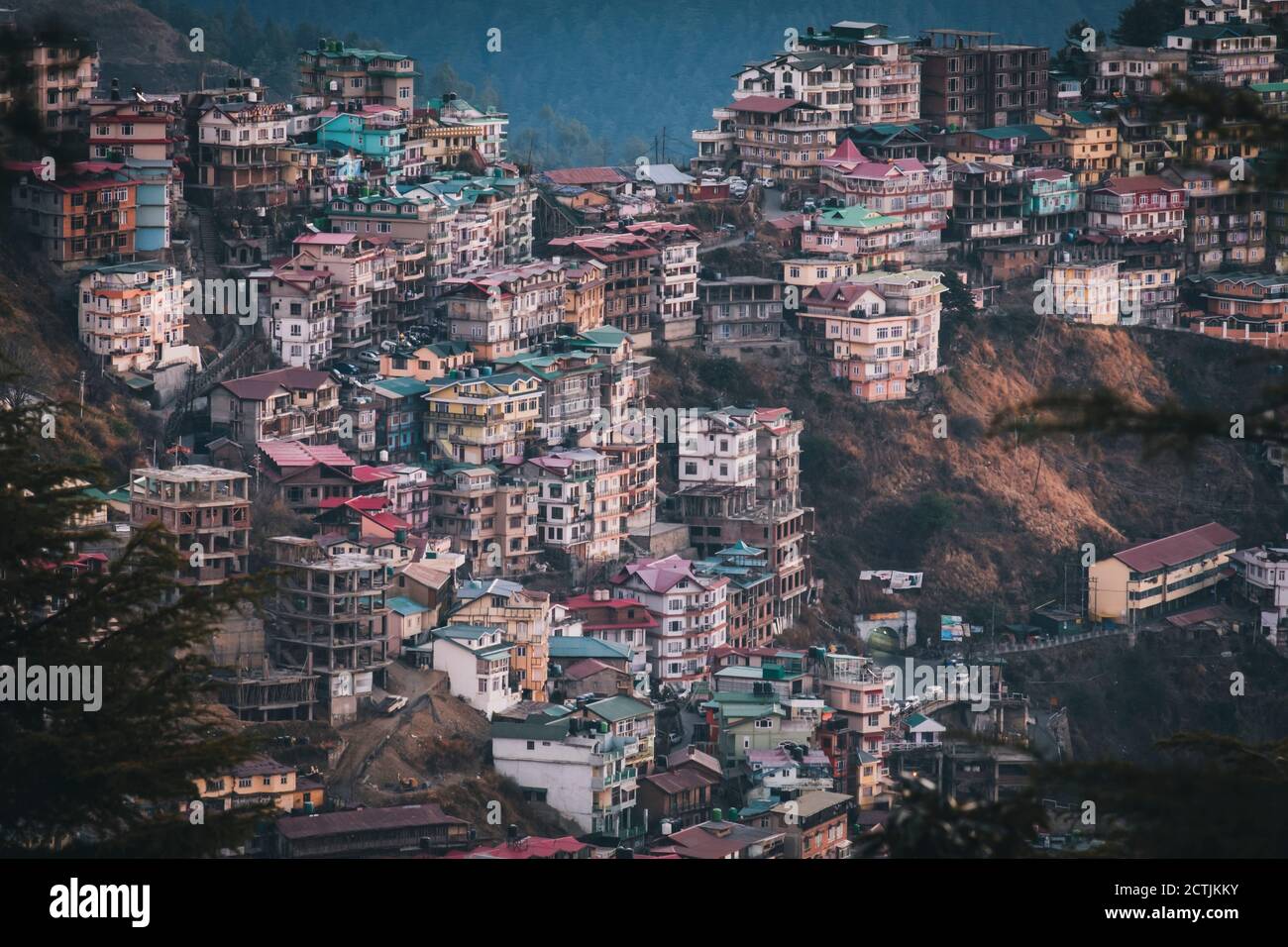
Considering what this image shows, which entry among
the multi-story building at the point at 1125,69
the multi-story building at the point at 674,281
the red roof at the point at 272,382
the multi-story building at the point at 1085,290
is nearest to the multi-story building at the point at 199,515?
the red roof at the point at 272,382

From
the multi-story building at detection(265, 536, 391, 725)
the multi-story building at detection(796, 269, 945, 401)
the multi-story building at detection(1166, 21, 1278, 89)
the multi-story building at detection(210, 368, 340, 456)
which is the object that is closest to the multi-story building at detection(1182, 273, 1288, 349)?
the multi-story building at detection(1166, 21, 1278, 89)

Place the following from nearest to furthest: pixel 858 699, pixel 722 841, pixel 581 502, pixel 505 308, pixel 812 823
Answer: pixel 722 841
pixel 812 823
pixel 858 699
pixel 581 502
pixel 505 308

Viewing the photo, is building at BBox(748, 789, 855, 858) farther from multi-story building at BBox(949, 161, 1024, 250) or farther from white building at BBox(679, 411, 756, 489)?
multi-story building at BBox(949, 161, 1024, 250)

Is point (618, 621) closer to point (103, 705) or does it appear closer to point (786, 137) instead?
point (786, 137)

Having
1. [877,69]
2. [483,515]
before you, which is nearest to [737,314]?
[877,69]

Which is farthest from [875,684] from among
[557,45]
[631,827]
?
[557,45]

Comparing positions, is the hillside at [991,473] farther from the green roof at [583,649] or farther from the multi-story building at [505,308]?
the green roof at [583,649]
